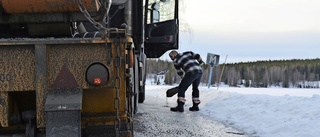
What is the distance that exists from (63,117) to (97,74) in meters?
0.41

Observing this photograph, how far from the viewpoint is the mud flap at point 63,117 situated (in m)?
2.84

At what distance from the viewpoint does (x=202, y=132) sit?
5.97 meters

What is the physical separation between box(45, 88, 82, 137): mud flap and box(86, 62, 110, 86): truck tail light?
0.58ft

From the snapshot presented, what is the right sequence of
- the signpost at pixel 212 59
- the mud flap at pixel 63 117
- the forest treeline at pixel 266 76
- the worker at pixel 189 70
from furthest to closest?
1. the forest treeline at pixel 266 76
2. the signpost at pixel 212 59
3. the worker at pixel 189 70
4. the mud flap at pixel 63 117

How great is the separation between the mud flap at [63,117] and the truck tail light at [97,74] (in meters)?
0.18

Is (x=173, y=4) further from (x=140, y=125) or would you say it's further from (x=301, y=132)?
(x=301, y=132)

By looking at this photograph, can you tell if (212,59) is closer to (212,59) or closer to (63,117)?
(212,59)

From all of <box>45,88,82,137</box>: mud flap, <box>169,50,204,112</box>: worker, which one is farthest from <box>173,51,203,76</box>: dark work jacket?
<box>45,88,82,137</box>: mud flap

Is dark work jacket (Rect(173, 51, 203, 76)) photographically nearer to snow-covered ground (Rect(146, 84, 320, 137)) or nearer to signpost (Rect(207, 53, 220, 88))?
snow-covered ground (Rect(146, 84, 320, 137))

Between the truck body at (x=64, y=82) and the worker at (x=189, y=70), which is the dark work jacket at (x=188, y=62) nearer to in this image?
the worker at (x=189, y=70)

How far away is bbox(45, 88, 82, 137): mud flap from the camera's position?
9.32 feet

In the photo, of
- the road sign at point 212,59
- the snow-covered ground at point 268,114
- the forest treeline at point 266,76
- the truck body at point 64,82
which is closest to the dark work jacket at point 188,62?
the snow-covered ground at point 268,114

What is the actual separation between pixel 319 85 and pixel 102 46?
877 inches

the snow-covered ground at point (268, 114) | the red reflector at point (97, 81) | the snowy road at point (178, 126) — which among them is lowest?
the snowy road at point (178, 126)
